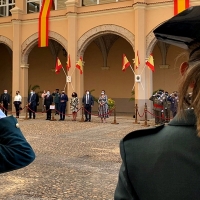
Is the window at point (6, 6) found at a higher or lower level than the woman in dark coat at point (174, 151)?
higher

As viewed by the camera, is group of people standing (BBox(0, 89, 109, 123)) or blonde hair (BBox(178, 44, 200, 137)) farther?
group of people standing (BBox(0, 89, 109, 123))

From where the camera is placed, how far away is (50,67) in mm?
24359

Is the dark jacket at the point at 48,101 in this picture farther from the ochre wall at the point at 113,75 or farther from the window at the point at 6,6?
the window at the point at 6,6

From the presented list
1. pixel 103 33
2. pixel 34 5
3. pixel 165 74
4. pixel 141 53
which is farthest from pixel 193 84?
pixel 34 5

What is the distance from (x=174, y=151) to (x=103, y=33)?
56.9 ft

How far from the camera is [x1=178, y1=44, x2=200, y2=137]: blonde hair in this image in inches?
36.6

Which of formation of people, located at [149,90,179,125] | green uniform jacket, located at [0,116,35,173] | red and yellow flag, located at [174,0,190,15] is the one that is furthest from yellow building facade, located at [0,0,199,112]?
green uniform jacket, located at [0,116,35,173]

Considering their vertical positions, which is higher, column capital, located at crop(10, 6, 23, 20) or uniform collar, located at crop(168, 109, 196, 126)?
column capital, located at crop(10, 6, 23, 20)

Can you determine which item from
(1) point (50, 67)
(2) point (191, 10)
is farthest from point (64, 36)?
(2) point (191, 10)

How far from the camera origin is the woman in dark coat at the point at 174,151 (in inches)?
36.5

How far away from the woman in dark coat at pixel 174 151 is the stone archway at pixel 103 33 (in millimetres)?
16111

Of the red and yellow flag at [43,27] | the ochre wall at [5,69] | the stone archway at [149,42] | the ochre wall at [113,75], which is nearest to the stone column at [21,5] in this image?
the red and yellow flag at [43,27]

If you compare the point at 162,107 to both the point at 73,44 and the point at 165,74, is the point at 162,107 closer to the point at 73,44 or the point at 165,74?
the point at 73,44

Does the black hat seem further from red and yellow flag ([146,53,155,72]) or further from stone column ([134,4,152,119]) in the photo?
stone column ([134,4,152,119])
